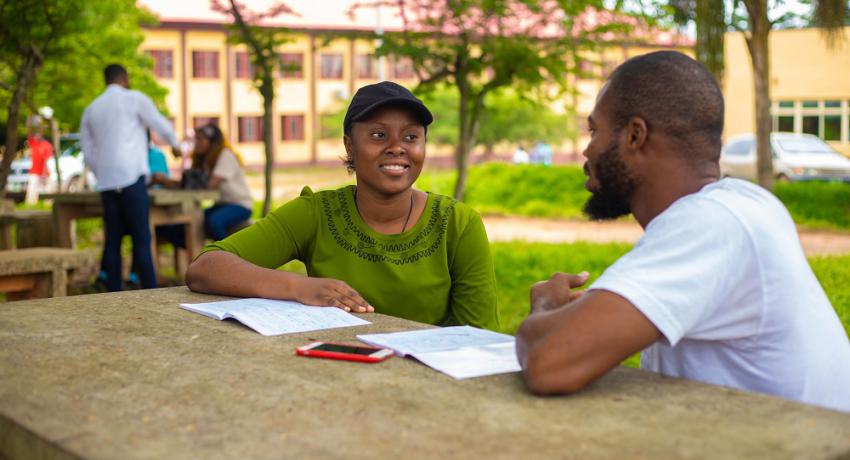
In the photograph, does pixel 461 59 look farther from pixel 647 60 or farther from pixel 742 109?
pixel 742 109

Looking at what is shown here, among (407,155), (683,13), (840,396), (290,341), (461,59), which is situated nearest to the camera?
(840,396)

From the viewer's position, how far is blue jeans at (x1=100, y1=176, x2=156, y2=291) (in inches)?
288

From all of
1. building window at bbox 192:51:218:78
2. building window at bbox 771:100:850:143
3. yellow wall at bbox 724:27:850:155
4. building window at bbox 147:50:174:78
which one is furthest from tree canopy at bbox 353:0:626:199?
building window at bbox 192:51:218:78

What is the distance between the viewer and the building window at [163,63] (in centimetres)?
3591

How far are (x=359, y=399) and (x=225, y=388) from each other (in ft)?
0.82

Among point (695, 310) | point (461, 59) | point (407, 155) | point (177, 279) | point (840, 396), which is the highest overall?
point (461, 59)

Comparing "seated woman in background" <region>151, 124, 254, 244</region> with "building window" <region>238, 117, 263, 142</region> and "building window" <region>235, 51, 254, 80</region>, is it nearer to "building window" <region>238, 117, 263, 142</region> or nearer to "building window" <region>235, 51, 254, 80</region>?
"building window" <region>235, 51, 254, 80</region>

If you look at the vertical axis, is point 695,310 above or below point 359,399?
above

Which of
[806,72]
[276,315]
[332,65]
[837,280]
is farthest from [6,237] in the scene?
[332,65]

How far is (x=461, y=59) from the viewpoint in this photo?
33.0 feet

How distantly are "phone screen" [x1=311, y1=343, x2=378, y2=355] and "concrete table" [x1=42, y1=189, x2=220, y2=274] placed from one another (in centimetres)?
608

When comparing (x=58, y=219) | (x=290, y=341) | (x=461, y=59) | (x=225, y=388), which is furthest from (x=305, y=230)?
(x=461, y=59)

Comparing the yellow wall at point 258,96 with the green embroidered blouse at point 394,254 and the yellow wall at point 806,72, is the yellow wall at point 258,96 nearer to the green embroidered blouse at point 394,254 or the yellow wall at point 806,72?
the yellow wall at point 806,72

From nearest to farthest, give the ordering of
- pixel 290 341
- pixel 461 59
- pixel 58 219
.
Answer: pixel 290 341
pixel 58 219
pixel 461 59
